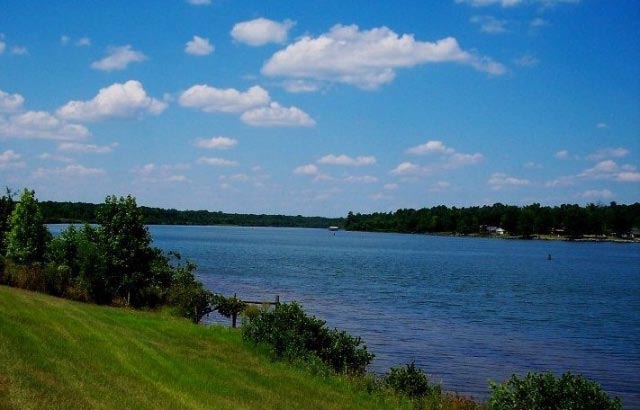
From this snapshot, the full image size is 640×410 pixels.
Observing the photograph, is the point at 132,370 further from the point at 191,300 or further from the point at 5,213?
the point at 5,213

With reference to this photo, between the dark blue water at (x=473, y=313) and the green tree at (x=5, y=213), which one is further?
the green tree at (x=5, y=213)

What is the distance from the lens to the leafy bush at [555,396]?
1817 cm

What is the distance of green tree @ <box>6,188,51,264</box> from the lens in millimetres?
44191

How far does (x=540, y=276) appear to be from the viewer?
95.0 m

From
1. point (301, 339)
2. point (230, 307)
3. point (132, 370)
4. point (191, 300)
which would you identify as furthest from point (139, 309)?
point (132, 370)

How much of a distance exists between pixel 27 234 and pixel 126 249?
756cm

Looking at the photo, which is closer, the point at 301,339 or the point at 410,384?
the point at 410,384

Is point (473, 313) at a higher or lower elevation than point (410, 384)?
lower

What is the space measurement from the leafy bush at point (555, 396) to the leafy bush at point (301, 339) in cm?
839

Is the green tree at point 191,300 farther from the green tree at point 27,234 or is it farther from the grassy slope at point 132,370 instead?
the grassy slope at point 132,370

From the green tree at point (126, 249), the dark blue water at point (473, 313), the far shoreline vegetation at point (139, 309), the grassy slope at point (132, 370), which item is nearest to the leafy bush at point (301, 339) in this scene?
the far shoreline vegetation at point (139, 309)

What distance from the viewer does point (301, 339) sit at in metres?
26.9

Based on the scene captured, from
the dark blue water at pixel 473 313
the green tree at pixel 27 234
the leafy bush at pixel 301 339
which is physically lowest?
the dark blue water at pixel 473 313

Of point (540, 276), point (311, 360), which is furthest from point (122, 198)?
point (540, 276)
